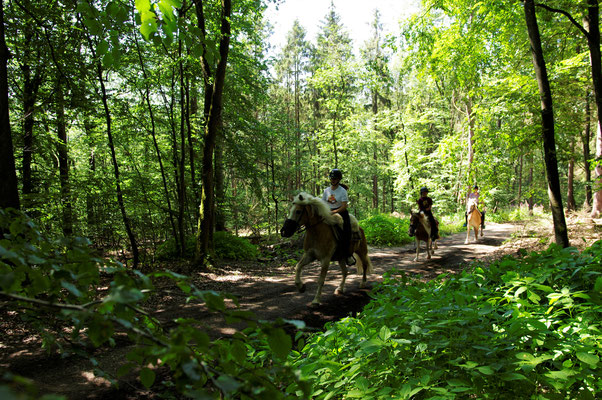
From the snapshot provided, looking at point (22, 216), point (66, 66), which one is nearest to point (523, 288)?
point (22, 216)

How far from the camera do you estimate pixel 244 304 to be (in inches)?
266

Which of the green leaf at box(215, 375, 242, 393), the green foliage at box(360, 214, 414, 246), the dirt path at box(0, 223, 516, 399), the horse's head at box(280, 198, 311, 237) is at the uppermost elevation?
the horse's head at box(280, 198, 311, 237)

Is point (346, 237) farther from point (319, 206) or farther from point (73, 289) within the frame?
point (73, 289)

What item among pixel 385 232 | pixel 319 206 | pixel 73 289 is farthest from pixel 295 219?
pixel 385 232

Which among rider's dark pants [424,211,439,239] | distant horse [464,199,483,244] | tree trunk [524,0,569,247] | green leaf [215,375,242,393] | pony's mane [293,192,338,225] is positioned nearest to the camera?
green leaf [215,375,242,393]

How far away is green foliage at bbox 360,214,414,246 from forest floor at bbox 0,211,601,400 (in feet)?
5.06

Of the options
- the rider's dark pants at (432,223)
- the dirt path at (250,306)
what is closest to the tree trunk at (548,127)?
the dirt path at (250,306)

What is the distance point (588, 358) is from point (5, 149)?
813 cm

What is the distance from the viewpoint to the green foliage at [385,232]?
15.5 meters

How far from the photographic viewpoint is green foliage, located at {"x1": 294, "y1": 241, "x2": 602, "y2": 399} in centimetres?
229

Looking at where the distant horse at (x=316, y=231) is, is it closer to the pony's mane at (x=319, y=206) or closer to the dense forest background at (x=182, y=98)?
the pony's mane at (x=319, y=206)

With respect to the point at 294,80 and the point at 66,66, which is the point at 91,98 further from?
the point at 294,80

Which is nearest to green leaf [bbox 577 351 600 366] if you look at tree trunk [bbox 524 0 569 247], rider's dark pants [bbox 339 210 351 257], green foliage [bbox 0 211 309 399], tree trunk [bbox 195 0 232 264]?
green foliage [bbox 0 211 309 399]

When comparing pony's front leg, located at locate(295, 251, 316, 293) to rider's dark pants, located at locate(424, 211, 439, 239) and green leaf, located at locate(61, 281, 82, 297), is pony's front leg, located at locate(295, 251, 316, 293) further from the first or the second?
Result: rider's dark pants, located at locate(424, 211, 439, 239)
